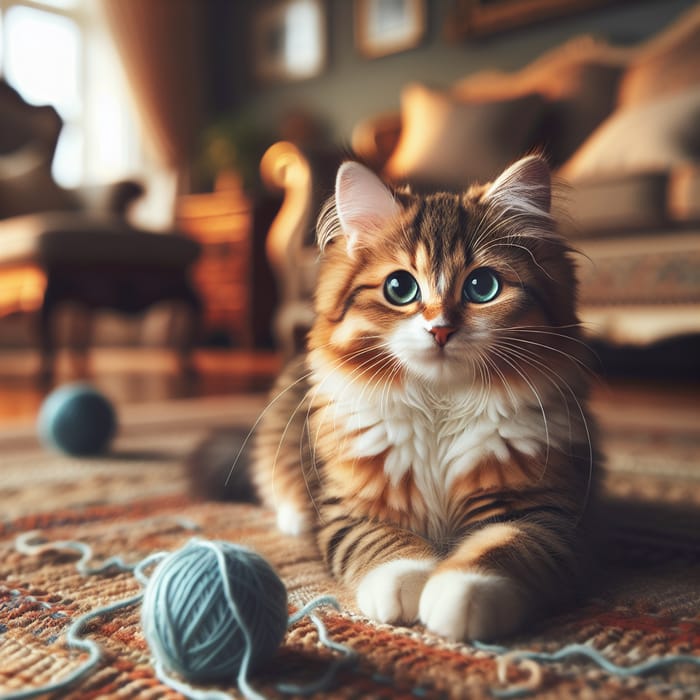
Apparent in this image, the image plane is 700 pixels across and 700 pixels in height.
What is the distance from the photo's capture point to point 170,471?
1565mm

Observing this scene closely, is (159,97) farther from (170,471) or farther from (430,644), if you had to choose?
(430,644)

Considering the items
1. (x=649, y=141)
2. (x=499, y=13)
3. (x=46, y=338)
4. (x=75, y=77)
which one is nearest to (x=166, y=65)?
(x=75, y=77)

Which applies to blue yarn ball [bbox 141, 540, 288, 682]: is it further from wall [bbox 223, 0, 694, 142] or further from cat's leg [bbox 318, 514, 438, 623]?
wall [bbox 223, 0, 694, 142]

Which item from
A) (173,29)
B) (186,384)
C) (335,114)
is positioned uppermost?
(173,29)

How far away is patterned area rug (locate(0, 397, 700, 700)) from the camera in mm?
601

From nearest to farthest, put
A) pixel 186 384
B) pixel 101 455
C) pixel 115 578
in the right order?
pixel 115 578, pixel 101 455, pixel 186 384

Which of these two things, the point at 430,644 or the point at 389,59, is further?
the point at 389,59

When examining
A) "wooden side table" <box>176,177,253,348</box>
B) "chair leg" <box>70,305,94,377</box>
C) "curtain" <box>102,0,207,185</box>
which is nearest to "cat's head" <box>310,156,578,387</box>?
"chair leg" <box>70,305,94,377</box>

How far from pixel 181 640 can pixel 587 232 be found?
2.19 metres

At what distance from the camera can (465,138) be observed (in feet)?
10.2

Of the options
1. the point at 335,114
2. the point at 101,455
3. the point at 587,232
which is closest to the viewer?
the point at 101,455

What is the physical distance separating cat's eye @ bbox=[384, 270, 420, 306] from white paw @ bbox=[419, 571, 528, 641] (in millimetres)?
310

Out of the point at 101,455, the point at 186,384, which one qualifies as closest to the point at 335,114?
the point at 186,384

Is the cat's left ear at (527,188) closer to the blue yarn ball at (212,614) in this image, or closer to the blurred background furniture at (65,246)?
the blue yarn ball at (212,614)
